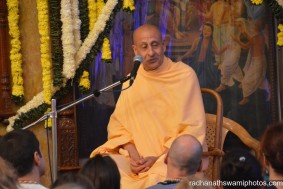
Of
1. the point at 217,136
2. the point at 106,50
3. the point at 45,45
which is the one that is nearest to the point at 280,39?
the point at 217,136

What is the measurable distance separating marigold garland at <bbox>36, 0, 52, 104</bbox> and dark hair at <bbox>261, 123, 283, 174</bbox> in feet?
11.9

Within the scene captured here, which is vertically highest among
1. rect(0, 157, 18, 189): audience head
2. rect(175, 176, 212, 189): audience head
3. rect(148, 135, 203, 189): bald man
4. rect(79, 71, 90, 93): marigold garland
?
rect(79, 71, 90, 93): marigold garland

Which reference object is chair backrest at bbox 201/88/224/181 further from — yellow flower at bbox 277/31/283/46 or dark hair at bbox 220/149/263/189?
dark hair at bbox 220/149/263/189

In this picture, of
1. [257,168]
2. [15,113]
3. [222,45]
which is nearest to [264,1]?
[222,45]

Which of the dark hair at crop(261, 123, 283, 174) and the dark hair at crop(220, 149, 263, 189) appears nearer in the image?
the dark hair at crop(220, 149, 263, 189)

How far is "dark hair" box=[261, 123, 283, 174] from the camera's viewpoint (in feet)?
11.2

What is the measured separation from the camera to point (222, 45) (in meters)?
7.68

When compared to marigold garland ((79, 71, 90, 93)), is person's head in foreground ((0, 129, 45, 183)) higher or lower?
lower

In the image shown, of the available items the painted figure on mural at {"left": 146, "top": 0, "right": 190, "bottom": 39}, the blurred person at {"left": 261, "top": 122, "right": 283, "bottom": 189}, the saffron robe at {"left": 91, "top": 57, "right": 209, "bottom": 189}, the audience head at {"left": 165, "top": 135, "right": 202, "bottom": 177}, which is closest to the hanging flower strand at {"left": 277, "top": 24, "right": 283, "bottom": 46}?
the painted figure on mural at {"left": 146, "top": 0, "right": 190, "bottom": 39}

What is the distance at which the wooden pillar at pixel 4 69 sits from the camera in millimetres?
6812

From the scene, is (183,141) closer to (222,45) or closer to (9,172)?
(9,172)

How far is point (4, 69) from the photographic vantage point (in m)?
6.81

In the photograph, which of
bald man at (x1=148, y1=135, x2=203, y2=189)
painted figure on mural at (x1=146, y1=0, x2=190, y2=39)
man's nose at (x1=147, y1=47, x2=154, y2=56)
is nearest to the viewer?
bald man at (x1=148, y1=135, x2=203, y2=189)

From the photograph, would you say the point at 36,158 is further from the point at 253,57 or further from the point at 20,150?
the point at 253,57
